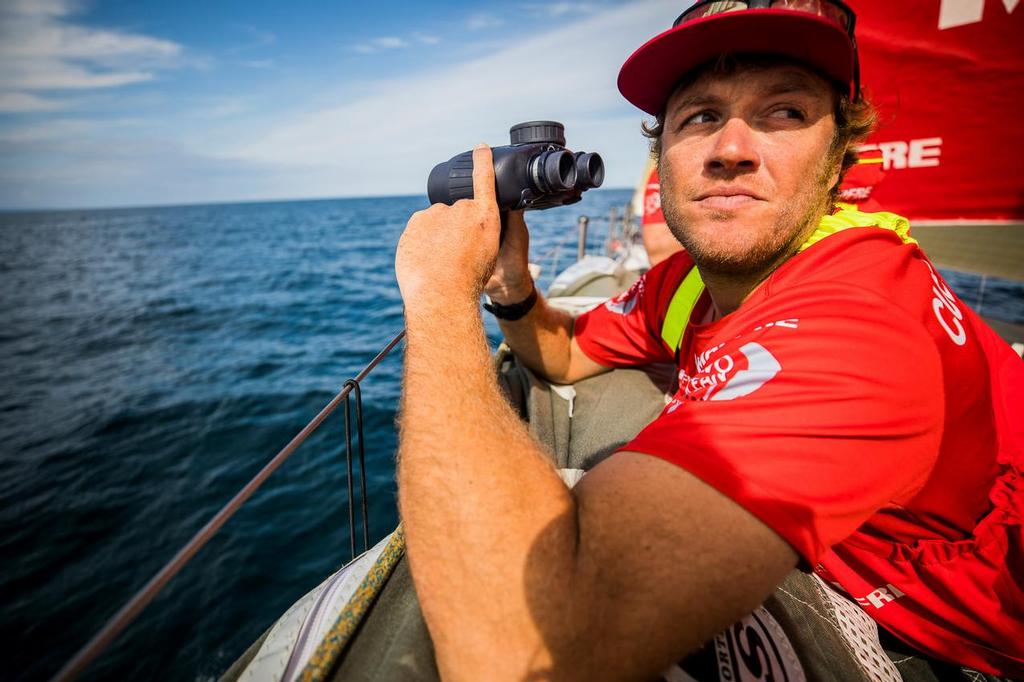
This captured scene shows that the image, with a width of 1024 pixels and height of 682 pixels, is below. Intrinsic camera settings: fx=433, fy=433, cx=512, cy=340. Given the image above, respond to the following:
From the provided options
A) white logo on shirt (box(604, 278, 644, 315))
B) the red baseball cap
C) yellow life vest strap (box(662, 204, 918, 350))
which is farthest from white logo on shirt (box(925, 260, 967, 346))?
white logo on shirt (box(604, 278, 644, 315))

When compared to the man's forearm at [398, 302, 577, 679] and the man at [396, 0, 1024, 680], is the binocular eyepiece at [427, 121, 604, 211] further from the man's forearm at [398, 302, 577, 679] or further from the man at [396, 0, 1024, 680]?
the man's forearm at [398, 302, 577, 679]

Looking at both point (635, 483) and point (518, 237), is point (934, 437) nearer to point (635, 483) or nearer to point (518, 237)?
point (635, 483)

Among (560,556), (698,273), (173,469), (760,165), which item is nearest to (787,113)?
(760,165)

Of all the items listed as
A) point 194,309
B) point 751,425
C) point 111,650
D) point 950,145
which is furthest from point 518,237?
point 194,309

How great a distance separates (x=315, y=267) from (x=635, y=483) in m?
20.5

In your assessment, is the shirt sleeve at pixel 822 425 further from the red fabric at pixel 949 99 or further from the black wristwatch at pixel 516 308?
the red fabric at pixel 949 99

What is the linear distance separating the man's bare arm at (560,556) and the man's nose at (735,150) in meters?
0.91

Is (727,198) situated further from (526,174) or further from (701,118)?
(526,174)

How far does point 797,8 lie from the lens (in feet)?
3.94

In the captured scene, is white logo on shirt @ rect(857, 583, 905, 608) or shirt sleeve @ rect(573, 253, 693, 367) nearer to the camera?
white logo on shirt @ rect(857, 583, 905, 608)

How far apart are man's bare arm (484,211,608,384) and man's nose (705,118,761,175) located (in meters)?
0.82

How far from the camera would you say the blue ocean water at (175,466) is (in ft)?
11.6

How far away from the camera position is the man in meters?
0.70

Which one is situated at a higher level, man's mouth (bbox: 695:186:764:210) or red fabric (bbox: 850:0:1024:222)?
red fabric (bbox: 850:0:1024:222)
